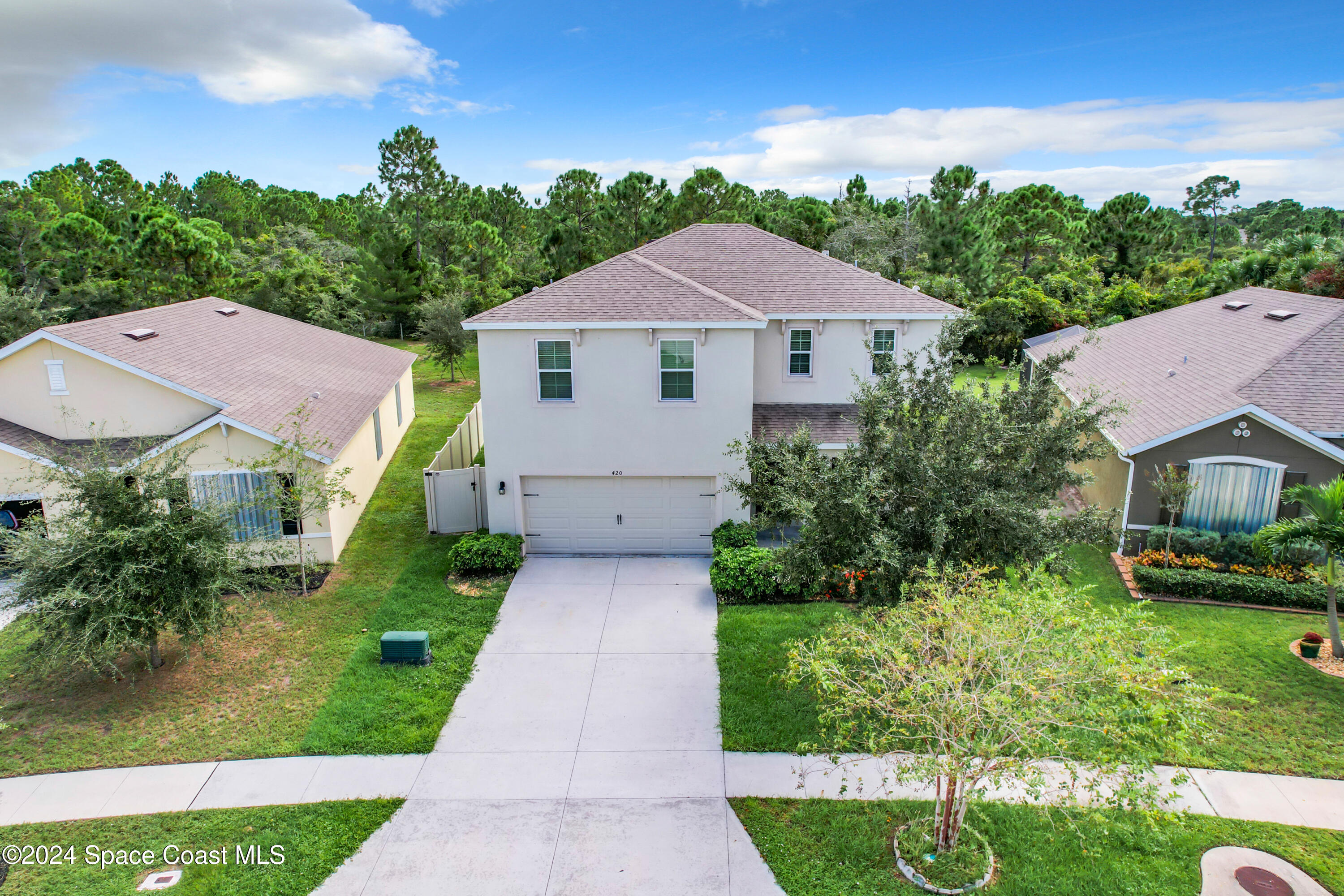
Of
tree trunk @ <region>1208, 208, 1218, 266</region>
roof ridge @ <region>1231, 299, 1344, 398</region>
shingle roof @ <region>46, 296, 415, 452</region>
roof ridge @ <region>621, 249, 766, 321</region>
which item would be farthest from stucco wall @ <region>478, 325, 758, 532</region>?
tree trunk @ <region>1208, 208, 1218, 266</region>

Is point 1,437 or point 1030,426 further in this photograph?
point 1,437

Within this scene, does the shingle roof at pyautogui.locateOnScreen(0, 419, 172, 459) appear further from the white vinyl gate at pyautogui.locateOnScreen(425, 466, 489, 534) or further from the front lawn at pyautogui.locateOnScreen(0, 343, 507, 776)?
the white vinyl gate at pyautogui.locateOnScreen(425, 466, 489, 534)

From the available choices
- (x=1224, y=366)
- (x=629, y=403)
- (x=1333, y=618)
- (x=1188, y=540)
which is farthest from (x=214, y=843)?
(x=1224, y=366)

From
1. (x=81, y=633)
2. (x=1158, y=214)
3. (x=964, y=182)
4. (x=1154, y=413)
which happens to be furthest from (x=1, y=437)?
(x=1158, y=214)

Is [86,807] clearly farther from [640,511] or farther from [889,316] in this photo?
[889,316]

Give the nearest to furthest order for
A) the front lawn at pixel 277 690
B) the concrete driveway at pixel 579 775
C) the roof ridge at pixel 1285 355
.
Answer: the concrete driveway at pixel 579 775 → the front lawn at pixel 277 690 → the roof ridge at pixel 1285 355

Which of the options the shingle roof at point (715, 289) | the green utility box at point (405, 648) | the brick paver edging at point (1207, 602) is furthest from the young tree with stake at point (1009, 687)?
the shingle roof at point (715, 289)

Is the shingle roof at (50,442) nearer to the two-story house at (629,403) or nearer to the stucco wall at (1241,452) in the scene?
the two-story house at (629,403)
